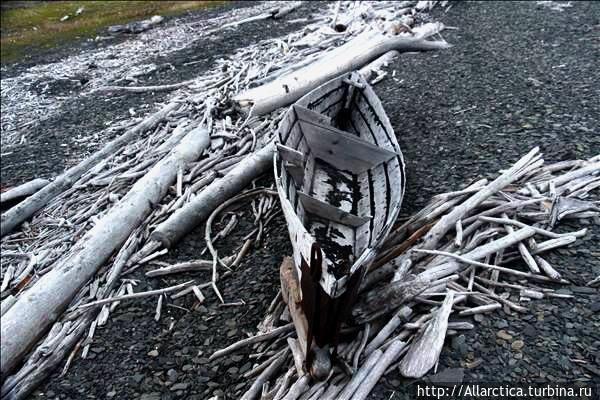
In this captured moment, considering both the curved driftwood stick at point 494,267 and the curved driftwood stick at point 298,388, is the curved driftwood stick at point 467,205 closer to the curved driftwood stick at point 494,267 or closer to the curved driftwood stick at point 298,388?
the curved driftwood stick at point 494,267

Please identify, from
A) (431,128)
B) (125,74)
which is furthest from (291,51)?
(431,128)

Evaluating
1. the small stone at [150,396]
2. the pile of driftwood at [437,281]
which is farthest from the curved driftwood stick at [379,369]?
the small stone at [150,396]

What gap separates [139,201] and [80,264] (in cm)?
152

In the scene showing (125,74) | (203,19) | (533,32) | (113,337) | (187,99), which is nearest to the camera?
(113,337)

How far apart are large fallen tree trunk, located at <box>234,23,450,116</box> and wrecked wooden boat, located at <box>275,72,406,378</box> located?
226 centimetres

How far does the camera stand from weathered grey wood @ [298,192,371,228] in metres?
6.17

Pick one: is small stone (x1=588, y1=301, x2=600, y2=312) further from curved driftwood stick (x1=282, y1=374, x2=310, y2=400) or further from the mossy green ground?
the mossy green ground

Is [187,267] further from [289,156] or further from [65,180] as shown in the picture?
[65,180]

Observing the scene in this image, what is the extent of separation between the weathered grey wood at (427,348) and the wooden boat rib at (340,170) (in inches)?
40.2

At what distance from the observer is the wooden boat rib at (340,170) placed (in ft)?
20.2

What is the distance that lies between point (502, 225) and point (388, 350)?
2423 mm

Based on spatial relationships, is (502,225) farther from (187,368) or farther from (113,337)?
(113,337)

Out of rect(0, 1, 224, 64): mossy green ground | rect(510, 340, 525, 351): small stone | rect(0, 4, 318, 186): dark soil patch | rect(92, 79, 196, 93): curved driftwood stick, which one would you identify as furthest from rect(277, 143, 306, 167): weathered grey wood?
rect(0, 1, 224, 64): mossy green ground

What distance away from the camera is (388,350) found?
4633 millimetres
